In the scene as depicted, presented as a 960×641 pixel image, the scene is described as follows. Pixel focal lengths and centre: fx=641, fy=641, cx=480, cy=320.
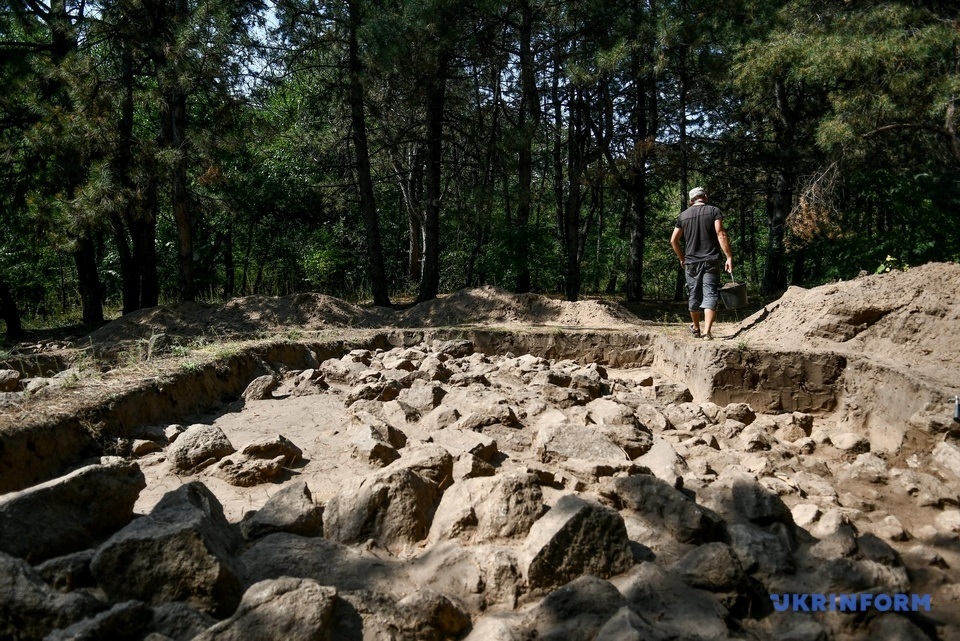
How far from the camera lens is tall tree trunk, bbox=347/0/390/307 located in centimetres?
1141

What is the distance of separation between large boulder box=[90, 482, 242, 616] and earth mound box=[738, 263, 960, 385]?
4856mm

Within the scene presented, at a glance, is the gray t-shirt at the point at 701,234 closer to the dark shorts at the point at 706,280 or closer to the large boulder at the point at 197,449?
the dark shorts at the point at 706,280

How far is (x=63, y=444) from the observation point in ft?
12.5

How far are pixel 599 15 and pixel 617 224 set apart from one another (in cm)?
1293

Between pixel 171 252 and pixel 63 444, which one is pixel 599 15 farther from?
pixel 171 252

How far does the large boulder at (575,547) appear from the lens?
8.36ft

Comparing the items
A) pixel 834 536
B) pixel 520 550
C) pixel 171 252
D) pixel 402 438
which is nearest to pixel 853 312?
pixel 834 536

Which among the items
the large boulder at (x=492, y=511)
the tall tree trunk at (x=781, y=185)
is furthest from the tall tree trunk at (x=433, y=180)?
the large boulder at (x=492, y=511)

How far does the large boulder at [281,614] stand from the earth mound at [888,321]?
15.1 feet

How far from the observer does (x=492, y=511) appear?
294 cm

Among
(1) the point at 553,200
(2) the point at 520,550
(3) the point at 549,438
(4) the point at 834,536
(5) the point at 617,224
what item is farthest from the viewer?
(5) the point at 617,224

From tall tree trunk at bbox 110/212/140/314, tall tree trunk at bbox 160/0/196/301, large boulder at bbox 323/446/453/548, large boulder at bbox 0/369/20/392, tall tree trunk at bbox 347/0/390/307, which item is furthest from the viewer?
tall tree trunk at bbox 110/212/140/314

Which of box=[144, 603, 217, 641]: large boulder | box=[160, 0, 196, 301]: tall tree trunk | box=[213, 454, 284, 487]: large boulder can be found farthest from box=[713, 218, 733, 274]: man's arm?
box=[160, 0, 196, 301]: tall tree trunk

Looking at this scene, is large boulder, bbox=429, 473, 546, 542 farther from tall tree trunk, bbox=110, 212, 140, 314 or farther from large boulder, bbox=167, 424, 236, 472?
tall tree trunk, bbox=110, 212, 140, 314
